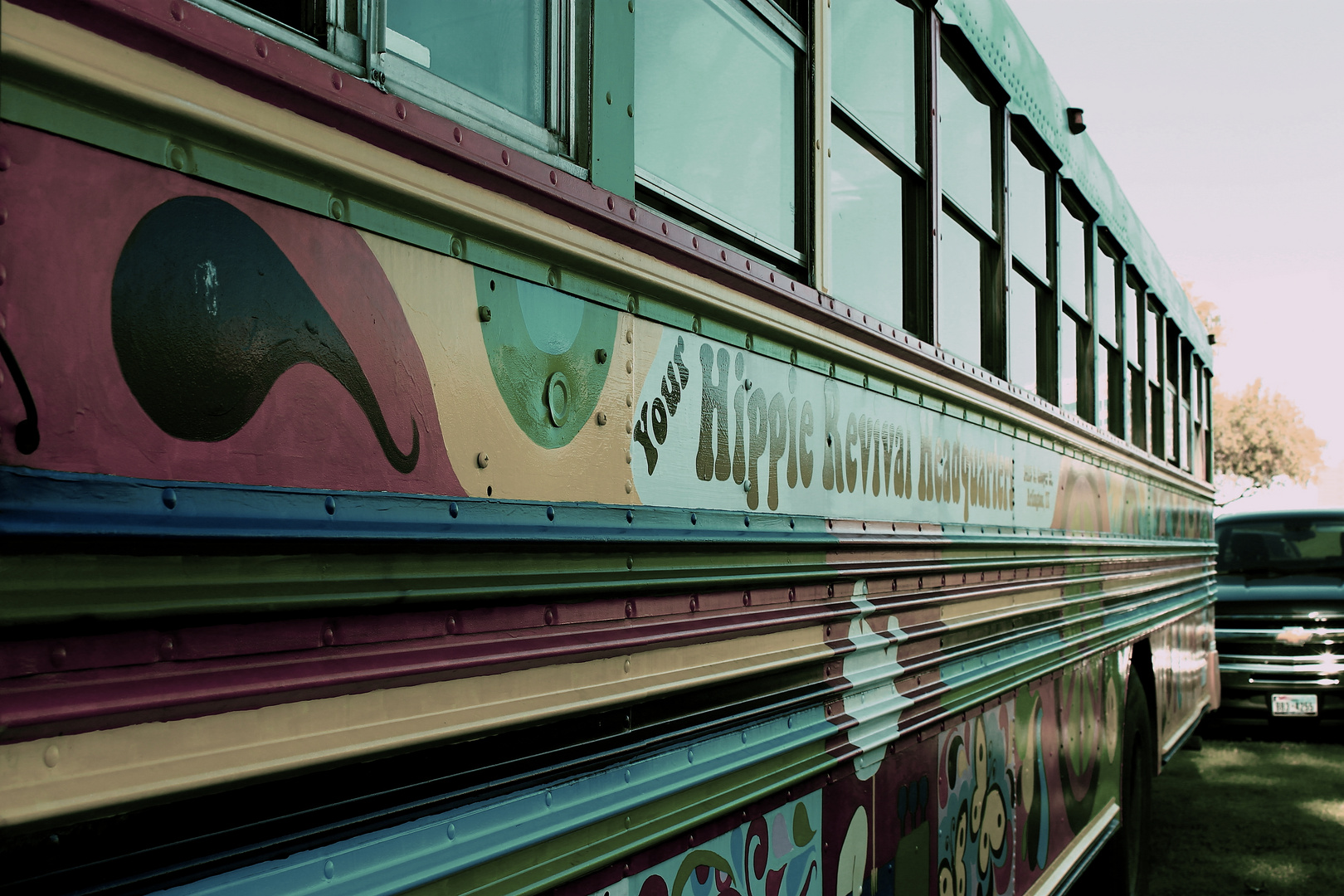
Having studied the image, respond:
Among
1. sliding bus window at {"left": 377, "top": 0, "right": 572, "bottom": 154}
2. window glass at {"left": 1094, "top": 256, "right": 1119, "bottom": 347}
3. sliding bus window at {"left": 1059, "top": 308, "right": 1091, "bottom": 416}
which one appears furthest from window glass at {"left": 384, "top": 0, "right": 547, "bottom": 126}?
window glass at {"left": 1094, "top": 256, "right": 1119, "bottom": 347}

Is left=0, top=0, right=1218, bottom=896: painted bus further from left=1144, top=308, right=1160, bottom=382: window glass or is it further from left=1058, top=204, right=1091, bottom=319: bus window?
left=1144, top=308, right=1160, bottom=382: window glass

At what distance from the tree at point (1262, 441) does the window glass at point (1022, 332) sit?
122 ft

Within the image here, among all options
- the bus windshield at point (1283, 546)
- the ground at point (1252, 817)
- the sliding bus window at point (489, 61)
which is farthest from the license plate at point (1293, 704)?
the sliding bus window at point (489, 61)

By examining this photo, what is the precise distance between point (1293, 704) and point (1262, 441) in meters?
32.7

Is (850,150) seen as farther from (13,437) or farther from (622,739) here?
(13,437)

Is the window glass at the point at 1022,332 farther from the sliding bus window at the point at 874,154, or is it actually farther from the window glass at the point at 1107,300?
the window glass at the point at 1107,300

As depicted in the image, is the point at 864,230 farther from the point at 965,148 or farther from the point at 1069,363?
the point at 1069,363

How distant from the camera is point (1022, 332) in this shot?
313 centimetres

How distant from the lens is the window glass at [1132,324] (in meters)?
4.70

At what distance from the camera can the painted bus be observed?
0.71 metres

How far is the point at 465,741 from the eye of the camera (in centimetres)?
101

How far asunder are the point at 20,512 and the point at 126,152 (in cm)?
26

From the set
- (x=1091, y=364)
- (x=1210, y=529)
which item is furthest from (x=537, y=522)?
(x=1210, y=529)

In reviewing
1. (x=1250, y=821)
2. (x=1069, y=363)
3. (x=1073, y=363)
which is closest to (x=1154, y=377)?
(x=1073, y=363)
